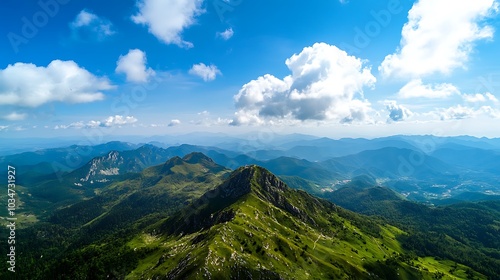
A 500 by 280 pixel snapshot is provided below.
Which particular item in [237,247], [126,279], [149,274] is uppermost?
[237,247]

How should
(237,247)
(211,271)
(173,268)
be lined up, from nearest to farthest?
(211,271)
(173,268)
(237,247)

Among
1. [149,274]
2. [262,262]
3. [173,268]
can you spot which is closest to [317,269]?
[262,262]

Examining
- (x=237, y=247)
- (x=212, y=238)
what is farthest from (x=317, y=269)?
(x=212, y=238)

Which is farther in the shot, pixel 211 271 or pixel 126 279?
pixel 126 279

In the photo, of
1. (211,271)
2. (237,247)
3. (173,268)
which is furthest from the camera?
(237,247)

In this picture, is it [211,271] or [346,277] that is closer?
[211,271]

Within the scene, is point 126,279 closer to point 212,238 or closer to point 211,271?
point 212,238

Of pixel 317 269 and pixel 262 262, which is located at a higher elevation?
pixel 262 262

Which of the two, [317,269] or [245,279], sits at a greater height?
[245,279]

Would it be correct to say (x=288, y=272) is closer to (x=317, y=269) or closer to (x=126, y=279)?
(x=317, y=269)
